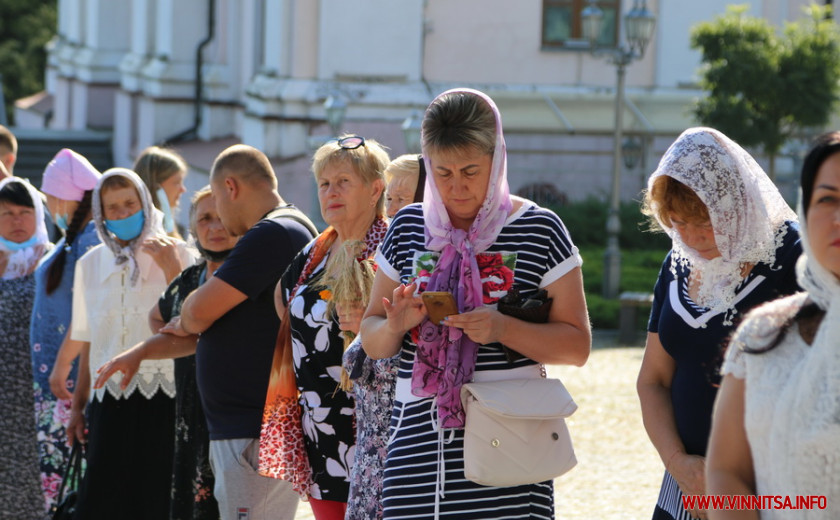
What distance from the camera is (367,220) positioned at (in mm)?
4941

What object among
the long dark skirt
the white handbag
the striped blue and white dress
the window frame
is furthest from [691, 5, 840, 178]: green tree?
the white handbag

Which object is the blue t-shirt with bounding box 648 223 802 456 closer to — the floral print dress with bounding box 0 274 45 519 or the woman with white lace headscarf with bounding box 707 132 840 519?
the woman with white lace headscarf with bounding box 707 132 840 519

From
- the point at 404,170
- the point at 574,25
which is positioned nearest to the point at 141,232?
the point at 404,170

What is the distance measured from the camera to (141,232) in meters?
6.41

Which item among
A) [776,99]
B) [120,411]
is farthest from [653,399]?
[776,99]

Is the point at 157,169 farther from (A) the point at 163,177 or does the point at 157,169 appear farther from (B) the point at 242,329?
(B) the point at 242,329

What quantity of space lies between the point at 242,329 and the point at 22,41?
4425 cm

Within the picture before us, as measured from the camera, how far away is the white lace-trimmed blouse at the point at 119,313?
623 centimetres

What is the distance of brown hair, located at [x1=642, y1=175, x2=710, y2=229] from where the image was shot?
145 inches

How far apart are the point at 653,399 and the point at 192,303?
7.25ft

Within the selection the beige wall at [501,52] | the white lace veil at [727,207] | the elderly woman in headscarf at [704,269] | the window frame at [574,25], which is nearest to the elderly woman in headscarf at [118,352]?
the elderly woman in headscarf at [704,269]

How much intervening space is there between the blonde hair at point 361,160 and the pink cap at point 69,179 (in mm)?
2527

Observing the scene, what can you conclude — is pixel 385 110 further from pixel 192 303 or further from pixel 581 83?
A: pixel 192 303

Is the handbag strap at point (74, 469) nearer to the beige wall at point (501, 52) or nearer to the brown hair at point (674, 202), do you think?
the brown hair at point (674, 202)
